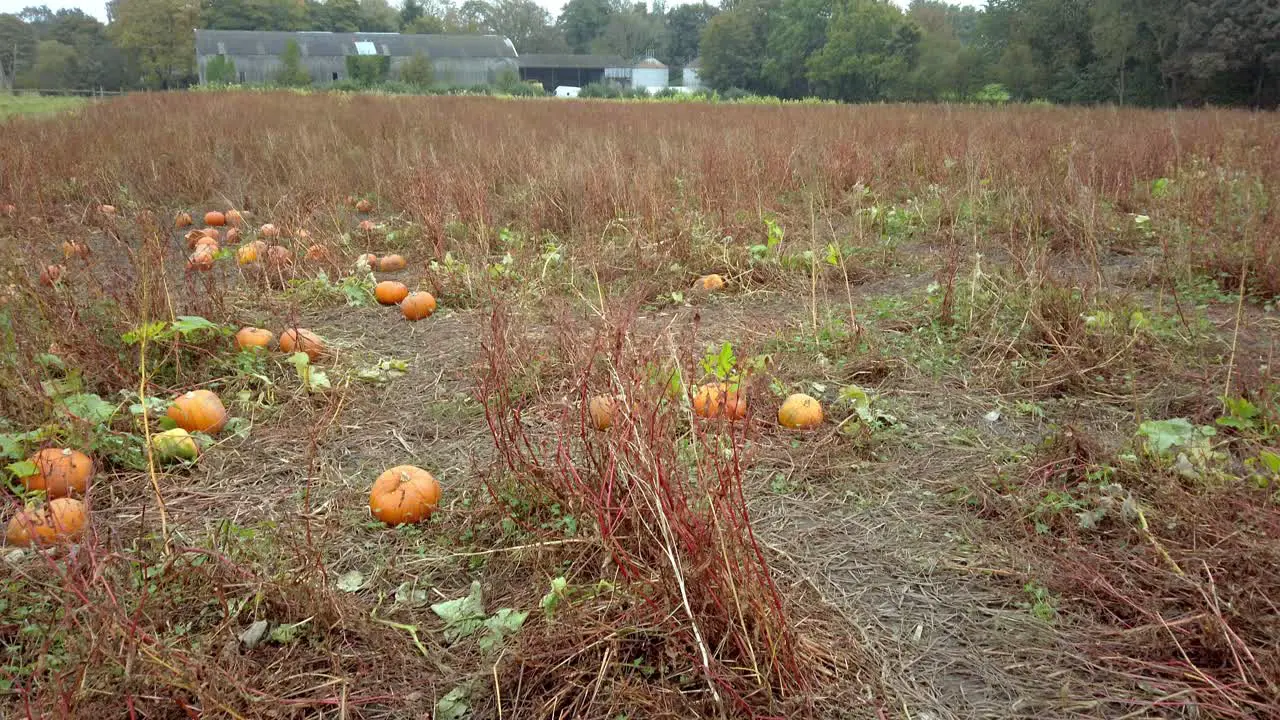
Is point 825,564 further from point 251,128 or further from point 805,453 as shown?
point 251,128

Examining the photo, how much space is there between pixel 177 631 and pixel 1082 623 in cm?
219

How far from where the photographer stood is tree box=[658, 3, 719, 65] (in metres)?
99.9

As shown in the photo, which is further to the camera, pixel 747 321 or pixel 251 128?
pixel 251 128

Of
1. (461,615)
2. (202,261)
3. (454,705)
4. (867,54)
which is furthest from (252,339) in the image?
(867,54)

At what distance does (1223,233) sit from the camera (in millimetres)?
4848

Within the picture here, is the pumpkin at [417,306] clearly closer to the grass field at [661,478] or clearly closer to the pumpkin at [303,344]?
the grass field at [661,478]

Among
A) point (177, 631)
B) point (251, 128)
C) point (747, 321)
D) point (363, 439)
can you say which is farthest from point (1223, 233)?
point (251, 128)

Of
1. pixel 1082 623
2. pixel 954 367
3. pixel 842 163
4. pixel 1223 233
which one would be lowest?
pixel 1082 623

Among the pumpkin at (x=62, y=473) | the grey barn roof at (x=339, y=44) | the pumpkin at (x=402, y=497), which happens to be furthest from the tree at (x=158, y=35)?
the pumpkin at (x=402, y=497)

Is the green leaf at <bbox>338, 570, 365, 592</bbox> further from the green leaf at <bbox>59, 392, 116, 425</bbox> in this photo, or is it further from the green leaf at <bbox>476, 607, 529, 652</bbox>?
the green leaf at <bbox>59, 392, 116, 425</bbox>

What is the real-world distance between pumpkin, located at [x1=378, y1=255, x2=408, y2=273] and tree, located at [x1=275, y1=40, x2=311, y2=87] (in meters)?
44.5

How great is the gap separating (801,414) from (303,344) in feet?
7.48

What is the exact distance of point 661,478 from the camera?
1.52 m

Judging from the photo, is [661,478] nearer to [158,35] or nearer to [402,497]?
[402,497]
